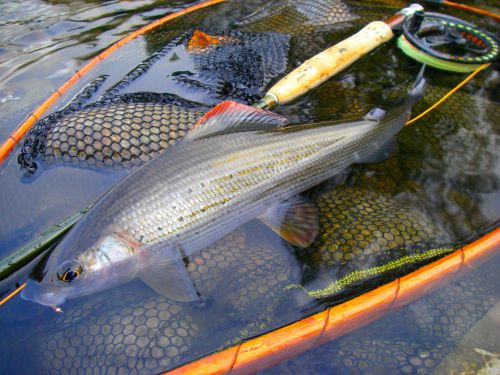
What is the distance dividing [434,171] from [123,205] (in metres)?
2.54

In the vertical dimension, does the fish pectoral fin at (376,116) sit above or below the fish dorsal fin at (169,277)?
above

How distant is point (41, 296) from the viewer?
2328 millimetres

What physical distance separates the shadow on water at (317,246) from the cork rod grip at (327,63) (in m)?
0.23

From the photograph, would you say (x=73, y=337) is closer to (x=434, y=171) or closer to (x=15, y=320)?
(x=15, y=320)

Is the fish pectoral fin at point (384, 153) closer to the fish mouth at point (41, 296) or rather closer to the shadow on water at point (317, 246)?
the shadow on water at point (317, 246)

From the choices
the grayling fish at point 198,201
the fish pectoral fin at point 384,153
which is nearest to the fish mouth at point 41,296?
the grayling fish at point 198,201

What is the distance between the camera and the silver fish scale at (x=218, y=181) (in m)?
2.48

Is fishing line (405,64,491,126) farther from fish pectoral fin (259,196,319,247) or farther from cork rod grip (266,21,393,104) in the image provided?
fish pectoral fin (259,196,319,247)

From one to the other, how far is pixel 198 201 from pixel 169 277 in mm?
491

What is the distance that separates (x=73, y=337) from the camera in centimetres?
238

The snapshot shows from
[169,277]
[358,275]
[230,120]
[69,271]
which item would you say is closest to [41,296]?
[69,271]

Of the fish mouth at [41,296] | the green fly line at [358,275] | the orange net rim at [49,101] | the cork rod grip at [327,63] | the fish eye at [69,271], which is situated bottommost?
the green fly line at [358,275]

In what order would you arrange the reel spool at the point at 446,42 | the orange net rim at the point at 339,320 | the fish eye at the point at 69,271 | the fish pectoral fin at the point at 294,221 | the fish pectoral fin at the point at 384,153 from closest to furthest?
the orange net rim at the point at 339,320 → the fish eye at the point at 69,271 → the fish pectoral fin at the point at 294,221 → the fish pectoral fin at the point at 384,153 → the reel spool at the point at 446,42

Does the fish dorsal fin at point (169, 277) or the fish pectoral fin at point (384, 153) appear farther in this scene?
the fish pectoral fin at point (384, 153)
